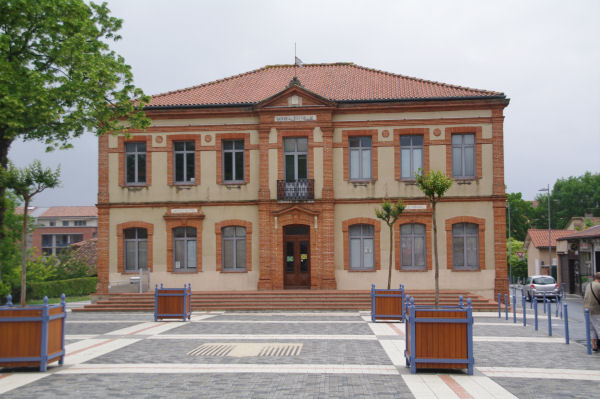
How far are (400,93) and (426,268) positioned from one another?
7.99m

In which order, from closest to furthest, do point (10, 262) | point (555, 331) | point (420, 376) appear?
point (420, 376)
point (555, 331)
point (10, 262)

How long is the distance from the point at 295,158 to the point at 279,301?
21.3 ft

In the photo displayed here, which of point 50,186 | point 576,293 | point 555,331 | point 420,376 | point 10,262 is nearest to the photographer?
point 420,376

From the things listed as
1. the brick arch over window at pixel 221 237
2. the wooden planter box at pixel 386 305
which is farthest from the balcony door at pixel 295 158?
the wooden planter box at pixel 386 305

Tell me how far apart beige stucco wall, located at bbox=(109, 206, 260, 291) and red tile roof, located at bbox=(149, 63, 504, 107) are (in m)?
4.91

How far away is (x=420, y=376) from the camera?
10.4 metres

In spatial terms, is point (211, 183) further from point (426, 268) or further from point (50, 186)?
point (50, 186)

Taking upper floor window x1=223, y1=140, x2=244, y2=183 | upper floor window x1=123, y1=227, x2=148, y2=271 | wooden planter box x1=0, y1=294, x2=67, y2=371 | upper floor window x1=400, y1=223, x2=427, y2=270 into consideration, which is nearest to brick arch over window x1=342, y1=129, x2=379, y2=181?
upper floor window x1=400, y1=223, x2=427, y2=270

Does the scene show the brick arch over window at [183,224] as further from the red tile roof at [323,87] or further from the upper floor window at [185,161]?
the red tile roof at [323,87]

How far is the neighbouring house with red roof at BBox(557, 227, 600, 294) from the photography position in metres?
38.0

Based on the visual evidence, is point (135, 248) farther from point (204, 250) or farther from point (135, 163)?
point (135, 163)

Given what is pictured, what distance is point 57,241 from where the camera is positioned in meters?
86.8

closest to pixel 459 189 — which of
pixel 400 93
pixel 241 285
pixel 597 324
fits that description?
pixel 400 93

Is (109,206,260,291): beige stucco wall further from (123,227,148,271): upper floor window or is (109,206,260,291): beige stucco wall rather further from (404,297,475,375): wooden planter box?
(404,297,475,375): wooden planter box
